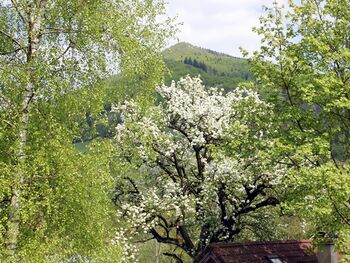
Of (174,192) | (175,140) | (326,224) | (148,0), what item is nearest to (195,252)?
(174,192)

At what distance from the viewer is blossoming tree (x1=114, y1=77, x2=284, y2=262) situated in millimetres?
22016

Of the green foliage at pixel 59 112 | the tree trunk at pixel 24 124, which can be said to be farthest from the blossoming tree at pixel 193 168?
the tree trunk at pixel 24 124

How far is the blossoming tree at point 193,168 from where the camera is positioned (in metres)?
22.0

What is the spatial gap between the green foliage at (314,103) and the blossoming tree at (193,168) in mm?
1515

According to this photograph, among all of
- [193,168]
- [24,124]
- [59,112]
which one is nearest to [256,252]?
[193,168]

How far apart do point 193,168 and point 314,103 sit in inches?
382

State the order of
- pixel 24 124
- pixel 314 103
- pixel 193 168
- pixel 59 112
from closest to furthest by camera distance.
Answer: pixel 24 124, pixel 59 112, pixel 314 103, pixel 193 168

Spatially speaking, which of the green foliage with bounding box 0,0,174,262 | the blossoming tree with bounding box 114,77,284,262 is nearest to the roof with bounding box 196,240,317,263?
the blossoming tree with bounding box 114,77,284,262

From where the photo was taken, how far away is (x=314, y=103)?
739 inches

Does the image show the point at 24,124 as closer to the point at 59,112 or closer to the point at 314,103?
the point at 59,112

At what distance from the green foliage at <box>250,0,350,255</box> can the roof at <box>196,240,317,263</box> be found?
2994 millimetres

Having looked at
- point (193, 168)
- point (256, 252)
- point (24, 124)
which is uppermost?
point (193, 168)

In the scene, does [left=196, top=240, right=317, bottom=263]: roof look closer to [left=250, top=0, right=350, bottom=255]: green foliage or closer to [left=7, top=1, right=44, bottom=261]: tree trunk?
[left=250, top=0, right=350, bottom=255]: green foliage

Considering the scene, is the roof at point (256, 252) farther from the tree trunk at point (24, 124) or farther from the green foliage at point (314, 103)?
the tree trunk at point (24, 124)
